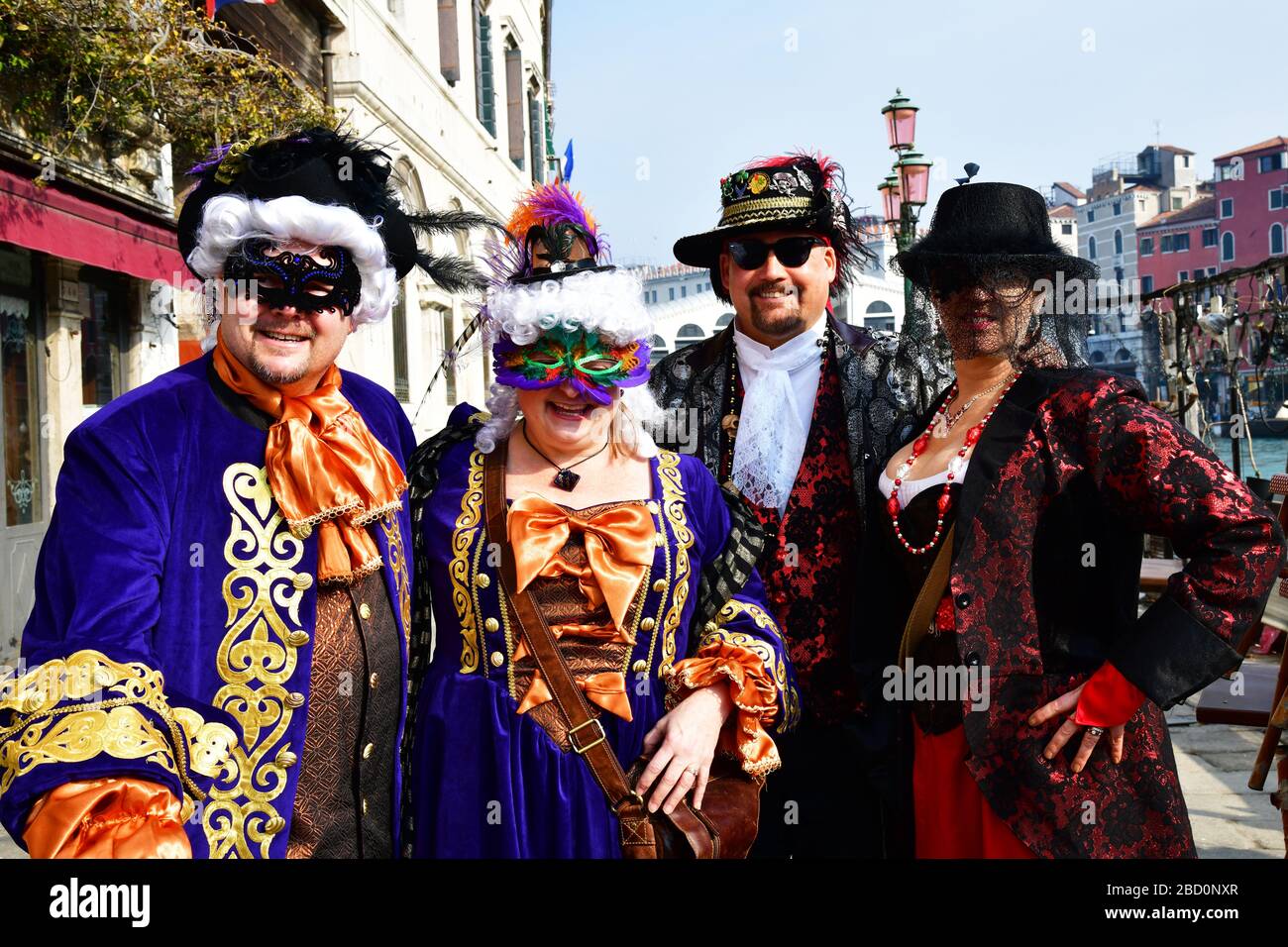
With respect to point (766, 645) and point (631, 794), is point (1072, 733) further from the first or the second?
point (631, 794)

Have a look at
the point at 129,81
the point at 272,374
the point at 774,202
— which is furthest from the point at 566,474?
the point at 129,81

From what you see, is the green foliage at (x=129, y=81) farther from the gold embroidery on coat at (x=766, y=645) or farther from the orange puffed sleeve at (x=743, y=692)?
the orange puffed sleeve at (x=743, y=692)

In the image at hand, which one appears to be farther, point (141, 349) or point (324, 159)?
point (141, 349)

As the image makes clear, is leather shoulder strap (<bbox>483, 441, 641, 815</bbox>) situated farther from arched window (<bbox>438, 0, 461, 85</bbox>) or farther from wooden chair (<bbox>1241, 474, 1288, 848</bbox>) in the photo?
arched window (<bbox>438, 0, 461, 85</bbox>)

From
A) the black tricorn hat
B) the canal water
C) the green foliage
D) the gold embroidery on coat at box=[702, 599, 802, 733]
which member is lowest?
the gold embroidery on coat at box=[702, 599, 802, 733]

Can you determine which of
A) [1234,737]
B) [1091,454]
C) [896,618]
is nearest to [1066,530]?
[1091,454]

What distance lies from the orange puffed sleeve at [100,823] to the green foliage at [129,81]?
541 cm

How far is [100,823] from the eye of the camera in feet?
5.38

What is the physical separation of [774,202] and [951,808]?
69.5 inches

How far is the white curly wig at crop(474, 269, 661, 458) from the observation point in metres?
2.37

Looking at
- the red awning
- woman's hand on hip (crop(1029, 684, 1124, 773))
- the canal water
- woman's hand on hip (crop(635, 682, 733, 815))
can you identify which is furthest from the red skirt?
the canal water

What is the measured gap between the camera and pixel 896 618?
2.77 meters

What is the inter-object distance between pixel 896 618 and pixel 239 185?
5.86 feet
